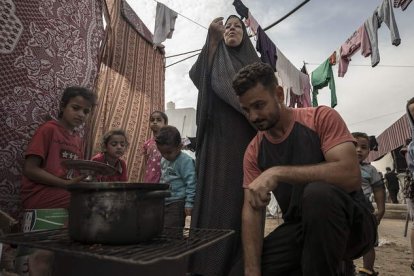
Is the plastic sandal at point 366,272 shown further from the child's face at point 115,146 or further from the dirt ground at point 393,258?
the child's face at point 115,146

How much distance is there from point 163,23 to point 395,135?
13.1m

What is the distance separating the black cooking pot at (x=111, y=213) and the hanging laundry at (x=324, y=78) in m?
7.55

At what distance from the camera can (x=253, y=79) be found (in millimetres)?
1613

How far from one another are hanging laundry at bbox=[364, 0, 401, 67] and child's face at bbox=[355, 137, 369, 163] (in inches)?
104

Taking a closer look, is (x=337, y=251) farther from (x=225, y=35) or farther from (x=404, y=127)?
(x=404, y=127)

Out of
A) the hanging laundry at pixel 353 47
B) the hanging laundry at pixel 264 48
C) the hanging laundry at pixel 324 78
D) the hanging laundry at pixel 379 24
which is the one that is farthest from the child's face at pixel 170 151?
the hanging laundry at pixel 324 78

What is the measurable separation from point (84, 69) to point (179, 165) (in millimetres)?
1254

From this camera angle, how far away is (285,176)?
1449mm

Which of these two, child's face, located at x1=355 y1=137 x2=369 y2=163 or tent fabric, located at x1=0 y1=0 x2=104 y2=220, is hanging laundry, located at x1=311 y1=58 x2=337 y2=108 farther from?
tent fabric, located at x1=0 y1=0 x2=104 y2=220

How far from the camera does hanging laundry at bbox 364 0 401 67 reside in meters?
5.34

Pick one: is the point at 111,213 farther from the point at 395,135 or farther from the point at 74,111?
the point at 395,135

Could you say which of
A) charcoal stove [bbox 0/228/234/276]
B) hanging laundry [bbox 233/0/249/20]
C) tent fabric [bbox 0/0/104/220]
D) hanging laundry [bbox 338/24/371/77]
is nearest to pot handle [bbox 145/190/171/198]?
charcoal stove [bbox 0/228/234/276]

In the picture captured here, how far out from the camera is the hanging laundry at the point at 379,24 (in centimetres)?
534

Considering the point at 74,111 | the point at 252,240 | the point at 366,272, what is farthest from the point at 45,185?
the point at 366,272
